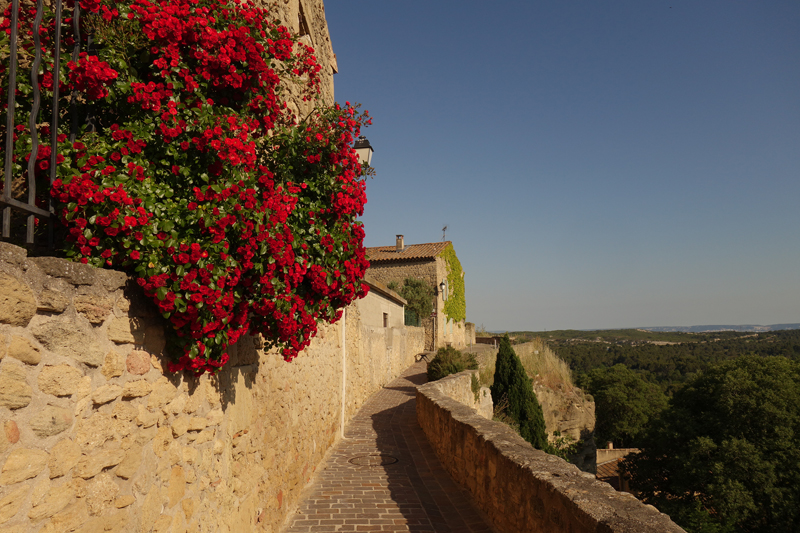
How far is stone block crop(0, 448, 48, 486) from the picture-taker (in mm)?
1648

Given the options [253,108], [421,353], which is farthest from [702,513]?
[253,108]

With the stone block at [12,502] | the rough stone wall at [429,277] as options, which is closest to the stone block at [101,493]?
the stone block at [12,502]

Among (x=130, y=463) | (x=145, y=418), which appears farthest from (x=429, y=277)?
(x=130, y=463)

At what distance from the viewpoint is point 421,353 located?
78.0 ft

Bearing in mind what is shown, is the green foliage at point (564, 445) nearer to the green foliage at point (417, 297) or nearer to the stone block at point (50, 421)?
the green foliage at point (417, 297)

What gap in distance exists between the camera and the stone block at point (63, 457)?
187 centimetres

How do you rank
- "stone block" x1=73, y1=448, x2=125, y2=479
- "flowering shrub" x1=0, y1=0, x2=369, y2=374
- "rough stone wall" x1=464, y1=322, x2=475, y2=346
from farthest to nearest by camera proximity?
"rough stone wall" x1=464, y1=322, x2=475, y2=346 → "flowering shrub" x1=0, y1=0, x2=369, y2=374 → "stone block" x1=73, y1=448, x2=125, y2=479

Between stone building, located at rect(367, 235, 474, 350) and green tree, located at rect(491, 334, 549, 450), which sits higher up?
stone building, located at rect(367, 235, 474, 350)

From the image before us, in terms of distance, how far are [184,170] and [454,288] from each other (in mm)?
28662

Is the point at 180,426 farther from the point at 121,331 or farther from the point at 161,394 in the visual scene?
the point at 121,331

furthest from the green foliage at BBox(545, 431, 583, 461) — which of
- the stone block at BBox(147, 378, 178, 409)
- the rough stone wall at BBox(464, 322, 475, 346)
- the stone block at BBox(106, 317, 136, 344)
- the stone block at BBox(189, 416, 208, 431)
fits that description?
the rough stone wall at BBox(464, 322, 475, 346)

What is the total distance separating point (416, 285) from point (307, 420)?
2110 centimetres

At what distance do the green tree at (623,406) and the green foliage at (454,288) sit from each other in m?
17.9

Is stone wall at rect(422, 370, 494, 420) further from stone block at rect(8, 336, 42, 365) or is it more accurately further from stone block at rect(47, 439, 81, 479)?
stone block at rect(8, 336, 42, 365)
